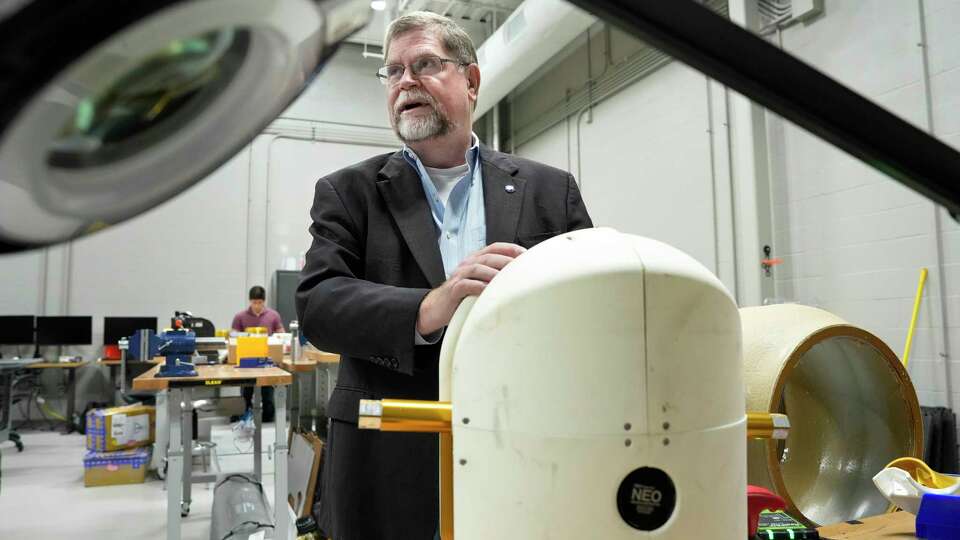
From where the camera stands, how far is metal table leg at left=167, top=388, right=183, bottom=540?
2.59 metres

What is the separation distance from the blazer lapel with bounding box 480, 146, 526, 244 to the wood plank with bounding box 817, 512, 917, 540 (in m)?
0.65

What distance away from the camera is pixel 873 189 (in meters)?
3.13

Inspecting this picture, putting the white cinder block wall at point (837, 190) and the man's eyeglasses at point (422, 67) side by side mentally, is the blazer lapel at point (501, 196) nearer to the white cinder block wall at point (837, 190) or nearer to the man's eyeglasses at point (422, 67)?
the man's eyeglasses at point (422, 67)

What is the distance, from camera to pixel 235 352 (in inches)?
136

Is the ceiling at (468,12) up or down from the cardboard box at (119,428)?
up

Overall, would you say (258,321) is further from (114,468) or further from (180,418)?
(180,418)

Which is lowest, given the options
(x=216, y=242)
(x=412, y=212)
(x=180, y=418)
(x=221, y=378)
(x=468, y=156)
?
(x=180, y=418)

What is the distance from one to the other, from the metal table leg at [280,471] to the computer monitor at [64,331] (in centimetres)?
472

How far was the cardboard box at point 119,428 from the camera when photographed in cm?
408

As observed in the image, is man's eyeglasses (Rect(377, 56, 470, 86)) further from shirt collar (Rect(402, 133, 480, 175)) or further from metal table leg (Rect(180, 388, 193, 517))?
metal table leg (Rect(180, 388, 193, 517))

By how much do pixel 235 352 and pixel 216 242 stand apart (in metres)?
4.07

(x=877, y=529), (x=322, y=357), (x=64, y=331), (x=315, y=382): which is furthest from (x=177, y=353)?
(x=64, y=331)

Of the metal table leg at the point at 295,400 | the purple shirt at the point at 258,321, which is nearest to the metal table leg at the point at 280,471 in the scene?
the metal table leg at the point at 295,400

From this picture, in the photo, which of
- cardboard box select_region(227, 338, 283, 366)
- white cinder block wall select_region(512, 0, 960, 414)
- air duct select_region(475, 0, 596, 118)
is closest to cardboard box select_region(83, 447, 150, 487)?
cardboard box select_region(227, 338, 283, 366)
